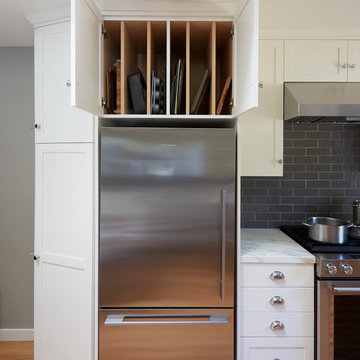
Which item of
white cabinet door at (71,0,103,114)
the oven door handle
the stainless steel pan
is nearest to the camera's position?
white cabinet door at (71,0,103,114)

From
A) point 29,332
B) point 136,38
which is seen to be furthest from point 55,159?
point 29,332

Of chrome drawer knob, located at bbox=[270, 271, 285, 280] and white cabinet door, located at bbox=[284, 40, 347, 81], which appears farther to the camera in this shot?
white cabinet door, located at bbox=[284, 40, 347, 81]

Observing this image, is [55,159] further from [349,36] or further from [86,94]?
[349,36]

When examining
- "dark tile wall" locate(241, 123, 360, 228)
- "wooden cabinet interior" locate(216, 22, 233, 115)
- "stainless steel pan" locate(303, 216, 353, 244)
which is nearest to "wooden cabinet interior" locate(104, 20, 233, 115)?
"wooden cabinet interior" locate(216, 22, 233, 115)

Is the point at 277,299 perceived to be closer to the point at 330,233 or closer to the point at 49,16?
the point at 330,233

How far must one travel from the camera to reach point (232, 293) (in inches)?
68.8

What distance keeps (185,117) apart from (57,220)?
0.95 m

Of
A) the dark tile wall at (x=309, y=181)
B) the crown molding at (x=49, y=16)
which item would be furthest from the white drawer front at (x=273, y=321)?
the crown molding at (x=49, y=16)

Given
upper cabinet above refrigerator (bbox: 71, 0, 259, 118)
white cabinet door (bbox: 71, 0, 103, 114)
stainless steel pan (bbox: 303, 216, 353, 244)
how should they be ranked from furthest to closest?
stainless steel pan (bbox: 303, 216, 353, 244) < upper cabinet above refrigerator (bbox: 71, 0, 259, 118) < white cabinet door (bbox: 71, 0, 103, 114)

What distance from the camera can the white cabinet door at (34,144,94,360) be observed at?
1755 mm

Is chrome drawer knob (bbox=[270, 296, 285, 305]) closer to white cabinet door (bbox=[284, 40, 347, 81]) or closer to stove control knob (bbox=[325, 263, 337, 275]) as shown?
stove control knob (bbox=[325, 263, 337, 275])

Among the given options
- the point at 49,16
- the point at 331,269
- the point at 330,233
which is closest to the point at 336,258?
the point at 331,269

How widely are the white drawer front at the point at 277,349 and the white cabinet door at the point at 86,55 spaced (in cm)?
155

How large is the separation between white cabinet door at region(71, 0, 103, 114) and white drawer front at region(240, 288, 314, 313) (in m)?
1.33
